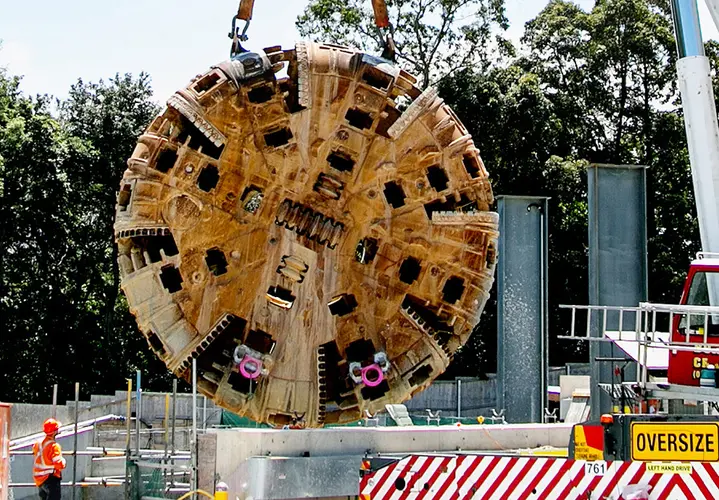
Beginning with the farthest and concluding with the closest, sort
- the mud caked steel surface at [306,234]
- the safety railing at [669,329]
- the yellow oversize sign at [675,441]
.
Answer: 1. the mud caked steel surface at [306,234]
2. the safety railing at [669,329]
3. the yellow oversize sign at [675,441]

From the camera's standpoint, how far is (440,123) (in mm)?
11836

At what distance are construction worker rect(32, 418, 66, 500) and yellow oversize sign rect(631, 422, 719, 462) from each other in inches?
275

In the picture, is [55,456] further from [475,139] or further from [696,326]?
[475,139]

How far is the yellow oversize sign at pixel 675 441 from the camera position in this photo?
8977mm

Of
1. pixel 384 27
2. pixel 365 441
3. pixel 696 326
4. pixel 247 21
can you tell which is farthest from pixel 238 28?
pixel 696 326

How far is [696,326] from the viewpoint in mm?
11836

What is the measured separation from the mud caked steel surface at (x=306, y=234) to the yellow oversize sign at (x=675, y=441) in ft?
10.2

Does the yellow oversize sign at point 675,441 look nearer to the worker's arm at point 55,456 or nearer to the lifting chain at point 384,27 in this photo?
the lifting chain at point 384,27

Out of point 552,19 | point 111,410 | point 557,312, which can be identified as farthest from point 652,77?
point 111,410

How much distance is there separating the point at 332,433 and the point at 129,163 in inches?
136

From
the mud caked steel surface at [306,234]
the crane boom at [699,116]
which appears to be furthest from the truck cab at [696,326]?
the mud caked steel surface at [306,234]

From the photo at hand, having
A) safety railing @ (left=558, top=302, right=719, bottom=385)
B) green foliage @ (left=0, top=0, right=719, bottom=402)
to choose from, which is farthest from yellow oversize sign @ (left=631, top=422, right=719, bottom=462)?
green foliage @ (left=0, top=0, right=719, bottom=402)

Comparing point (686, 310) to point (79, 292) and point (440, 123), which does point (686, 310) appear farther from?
point (79, 292)

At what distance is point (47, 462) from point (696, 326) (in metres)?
7.50
